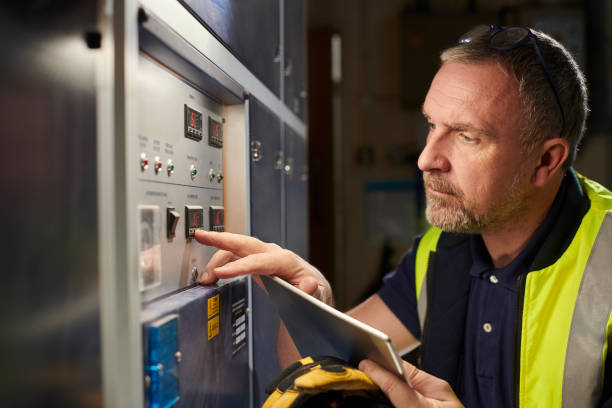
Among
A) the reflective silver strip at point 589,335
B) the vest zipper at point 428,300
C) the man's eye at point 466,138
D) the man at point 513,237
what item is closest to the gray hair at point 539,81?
the man at point 513,237

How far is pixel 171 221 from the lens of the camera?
766 mm

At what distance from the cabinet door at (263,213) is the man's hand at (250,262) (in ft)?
0.39

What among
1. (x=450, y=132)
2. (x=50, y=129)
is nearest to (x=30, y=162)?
(x=50, y=129)

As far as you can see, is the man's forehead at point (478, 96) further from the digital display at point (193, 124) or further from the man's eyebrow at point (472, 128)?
the digital display at point (193, 124)

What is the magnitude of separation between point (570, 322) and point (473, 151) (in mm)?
429

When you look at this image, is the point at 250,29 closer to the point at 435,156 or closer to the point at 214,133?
the point at 214,133

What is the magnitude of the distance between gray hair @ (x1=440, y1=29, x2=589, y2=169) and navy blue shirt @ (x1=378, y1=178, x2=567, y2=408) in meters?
0.18

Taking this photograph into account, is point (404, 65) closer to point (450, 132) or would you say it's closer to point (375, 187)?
point (375, 187)

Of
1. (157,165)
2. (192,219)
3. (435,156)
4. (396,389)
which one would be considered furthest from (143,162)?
(435,156)

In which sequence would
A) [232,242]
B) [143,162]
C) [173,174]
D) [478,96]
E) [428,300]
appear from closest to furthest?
[143,162] → [173,174] → [232,242] → [478,96] → [428,300]

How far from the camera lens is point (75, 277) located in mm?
526

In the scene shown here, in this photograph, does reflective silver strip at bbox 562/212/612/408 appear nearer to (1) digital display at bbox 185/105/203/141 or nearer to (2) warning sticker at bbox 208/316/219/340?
(2) warning sticker at bbox 208/316/219/340

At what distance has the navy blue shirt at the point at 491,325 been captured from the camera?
120cm

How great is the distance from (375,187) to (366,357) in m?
3.15
